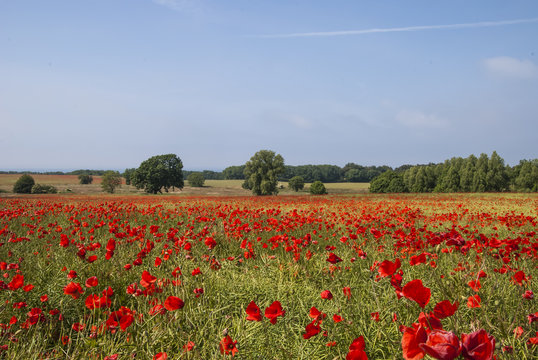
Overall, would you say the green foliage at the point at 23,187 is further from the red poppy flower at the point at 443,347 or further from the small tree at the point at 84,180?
the red poppy flower at the point at 443,347

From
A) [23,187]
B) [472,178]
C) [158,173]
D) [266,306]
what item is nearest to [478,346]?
[266,306]

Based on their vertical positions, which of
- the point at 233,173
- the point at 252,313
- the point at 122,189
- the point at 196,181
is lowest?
the point at 122,189

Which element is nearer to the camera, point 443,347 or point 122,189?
point 443,347

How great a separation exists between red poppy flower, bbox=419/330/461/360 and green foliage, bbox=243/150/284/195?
4739 centimetres

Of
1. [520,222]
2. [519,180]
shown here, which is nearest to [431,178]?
[519,180]

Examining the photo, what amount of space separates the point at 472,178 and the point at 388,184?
572 inches

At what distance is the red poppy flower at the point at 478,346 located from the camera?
92 centimetres

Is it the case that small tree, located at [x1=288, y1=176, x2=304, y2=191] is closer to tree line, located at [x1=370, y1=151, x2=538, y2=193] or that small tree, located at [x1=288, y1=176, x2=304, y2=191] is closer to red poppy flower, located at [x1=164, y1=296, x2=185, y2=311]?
tree line, located at [x1=370, y1=151, x2=538, y2=193]

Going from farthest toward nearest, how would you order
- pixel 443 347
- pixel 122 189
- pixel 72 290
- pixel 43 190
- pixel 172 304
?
pixel 122 189, pixel 43 190, pixel 72 290, pixel 172 304, pixel 443 347

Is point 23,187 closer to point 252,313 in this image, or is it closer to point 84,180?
point 84,180

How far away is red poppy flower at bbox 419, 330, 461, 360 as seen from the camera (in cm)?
88

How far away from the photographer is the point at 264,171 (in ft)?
165

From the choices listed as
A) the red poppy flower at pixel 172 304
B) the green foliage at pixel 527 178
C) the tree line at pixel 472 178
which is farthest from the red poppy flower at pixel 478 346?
the green foliage at pixel 527 178

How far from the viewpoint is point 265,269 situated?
180 inches
